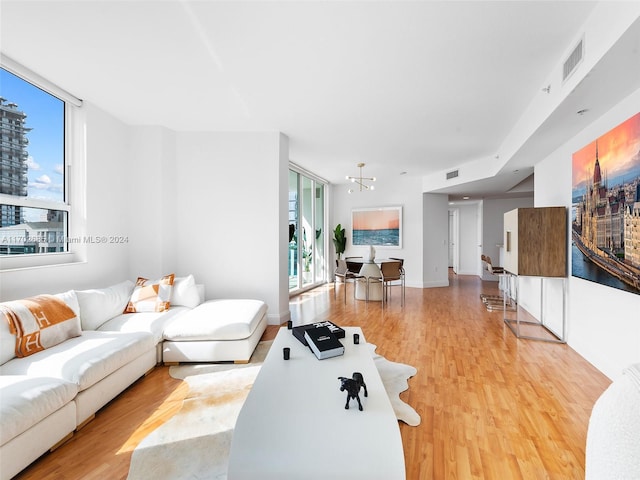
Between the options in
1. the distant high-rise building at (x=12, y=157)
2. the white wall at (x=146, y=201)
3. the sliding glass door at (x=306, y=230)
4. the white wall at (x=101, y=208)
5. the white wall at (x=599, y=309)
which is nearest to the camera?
the white wall at (x=599, y=309)

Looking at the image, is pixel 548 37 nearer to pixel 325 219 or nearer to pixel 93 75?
pixel 93 75

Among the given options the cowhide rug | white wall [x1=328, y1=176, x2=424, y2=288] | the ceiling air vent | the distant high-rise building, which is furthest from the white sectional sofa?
white wall [x1=328, y1=176, x2=424, y2=288]

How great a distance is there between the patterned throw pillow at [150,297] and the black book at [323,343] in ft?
6.27

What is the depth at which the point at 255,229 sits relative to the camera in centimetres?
408

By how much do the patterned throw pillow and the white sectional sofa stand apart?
9 cm

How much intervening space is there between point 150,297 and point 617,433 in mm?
3630

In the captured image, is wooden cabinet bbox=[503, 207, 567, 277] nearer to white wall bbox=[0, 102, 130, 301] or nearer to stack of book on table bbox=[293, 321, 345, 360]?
stack of book on table bbox=[293, 321, 345, 360]

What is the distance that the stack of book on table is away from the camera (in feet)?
6.52

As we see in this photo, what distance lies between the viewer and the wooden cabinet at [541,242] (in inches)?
133

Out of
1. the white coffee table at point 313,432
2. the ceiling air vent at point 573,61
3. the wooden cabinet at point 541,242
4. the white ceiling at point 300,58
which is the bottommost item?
the white coffee table at point 313,432

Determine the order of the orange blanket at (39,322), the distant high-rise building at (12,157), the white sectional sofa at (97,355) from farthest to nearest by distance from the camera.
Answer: the distant high-rise building at (12,157)
the orange blanket at (39,322)
the white sectional sofa at (97,355)

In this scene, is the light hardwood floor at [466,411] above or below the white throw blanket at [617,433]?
below

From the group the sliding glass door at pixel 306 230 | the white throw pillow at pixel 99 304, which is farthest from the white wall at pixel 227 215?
the sliding glass door at pixel 306 230

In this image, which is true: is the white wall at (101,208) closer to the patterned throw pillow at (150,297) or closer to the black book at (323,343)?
the patterned throw pillow at (150,297)
